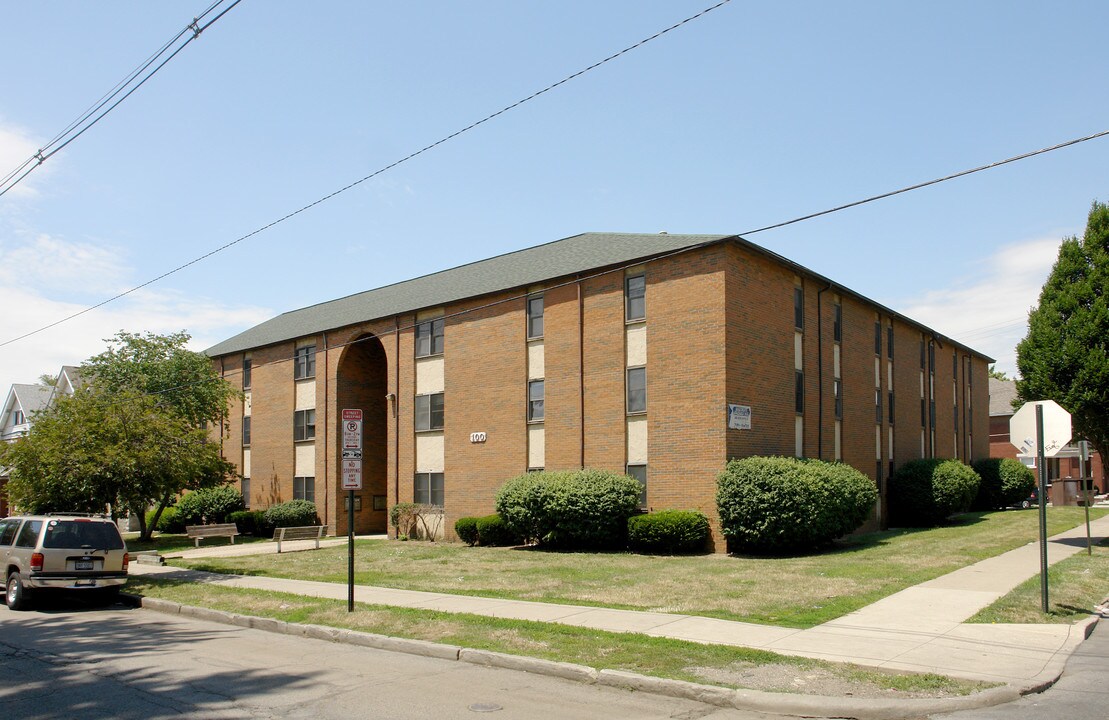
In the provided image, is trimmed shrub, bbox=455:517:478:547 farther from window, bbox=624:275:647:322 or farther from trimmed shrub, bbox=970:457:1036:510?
trimmed shrub, bbox=970:457:1036:510

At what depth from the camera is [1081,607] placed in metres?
13.1

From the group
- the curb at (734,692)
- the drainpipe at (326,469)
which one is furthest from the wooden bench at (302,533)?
the curb at (734,692)

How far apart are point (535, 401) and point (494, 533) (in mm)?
4358

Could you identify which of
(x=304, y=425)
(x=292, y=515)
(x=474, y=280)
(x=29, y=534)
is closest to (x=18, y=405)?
(x=304, y=425)

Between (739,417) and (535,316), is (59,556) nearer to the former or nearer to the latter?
(535,316)

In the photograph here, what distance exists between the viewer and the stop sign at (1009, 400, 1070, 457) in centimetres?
1242

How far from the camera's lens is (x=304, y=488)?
37375 millimetres

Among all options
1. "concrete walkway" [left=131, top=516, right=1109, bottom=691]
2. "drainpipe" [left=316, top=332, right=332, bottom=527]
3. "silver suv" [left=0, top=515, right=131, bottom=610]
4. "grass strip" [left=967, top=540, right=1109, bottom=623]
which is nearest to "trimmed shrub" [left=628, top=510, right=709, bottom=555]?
"concrete walkway" [left=131, top=516, right=1109, bottom=691]

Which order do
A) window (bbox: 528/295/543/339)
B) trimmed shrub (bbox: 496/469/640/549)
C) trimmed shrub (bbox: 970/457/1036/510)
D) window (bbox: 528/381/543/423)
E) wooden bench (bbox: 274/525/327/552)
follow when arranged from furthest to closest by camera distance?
trimmed shrub (bbox: 970/457/1036/510)
wooden bench (bbox: 274/525/327/552)
window (bbox: 528/295/543/339)
window (bbox: 528/381/543/423)
trimmed shrub (bbox: 496/469/640/549)

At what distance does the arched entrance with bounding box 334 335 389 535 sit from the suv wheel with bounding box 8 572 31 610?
1907 centimetres

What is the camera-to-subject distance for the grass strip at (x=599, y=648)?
8641 mm

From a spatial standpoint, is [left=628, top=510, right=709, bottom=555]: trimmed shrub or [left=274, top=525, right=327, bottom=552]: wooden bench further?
[left=274, top=525, right=327, bottom=552]: wooden bench

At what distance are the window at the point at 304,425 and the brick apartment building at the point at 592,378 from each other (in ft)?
0.32

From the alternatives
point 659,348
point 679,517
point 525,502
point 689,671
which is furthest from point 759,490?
point 689,671
